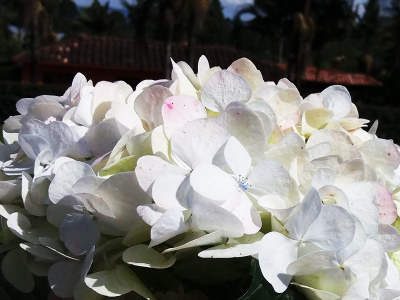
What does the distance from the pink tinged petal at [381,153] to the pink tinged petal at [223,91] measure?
5.2 inches

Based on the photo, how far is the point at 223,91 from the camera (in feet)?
1.78

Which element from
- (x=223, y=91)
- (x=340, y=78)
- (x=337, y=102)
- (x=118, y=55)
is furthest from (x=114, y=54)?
(x=223, y=91)

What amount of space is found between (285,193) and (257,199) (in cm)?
2

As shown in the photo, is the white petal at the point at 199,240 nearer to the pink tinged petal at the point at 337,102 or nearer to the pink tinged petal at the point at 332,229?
the pink tinged petal at the point at 332,229

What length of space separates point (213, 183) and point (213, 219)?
27mm

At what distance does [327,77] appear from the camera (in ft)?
112

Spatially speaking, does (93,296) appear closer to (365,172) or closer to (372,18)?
(365,172)

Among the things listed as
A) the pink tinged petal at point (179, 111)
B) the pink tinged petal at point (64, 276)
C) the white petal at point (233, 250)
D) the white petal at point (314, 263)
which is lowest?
the pink tinged petal at point (64, 276)

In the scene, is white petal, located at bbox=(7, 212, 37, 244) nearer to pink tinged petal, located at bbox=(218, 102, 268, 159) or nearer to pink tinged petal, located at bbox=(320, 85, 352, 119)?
pink tinged petal, located at bbox=(218, 102, 268, 159)

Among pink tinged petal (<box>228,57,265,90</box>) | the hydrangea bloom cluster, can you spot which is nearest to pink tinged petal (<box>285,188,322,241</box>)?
the hydrangea bloom cluster

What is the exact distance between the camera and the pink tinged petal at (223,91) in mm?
540

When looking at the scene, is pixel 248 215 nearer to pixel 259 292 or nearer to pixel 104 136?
pixel 259 292

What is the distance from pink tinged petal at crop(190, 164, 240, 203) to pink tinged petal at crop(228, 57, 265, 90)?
19 centimetres

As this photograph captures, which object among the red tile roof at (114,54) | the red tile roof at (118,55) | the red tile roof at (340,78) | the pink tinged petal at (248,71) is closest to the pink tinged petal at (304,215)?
the pink tinged petal at (248,71)
